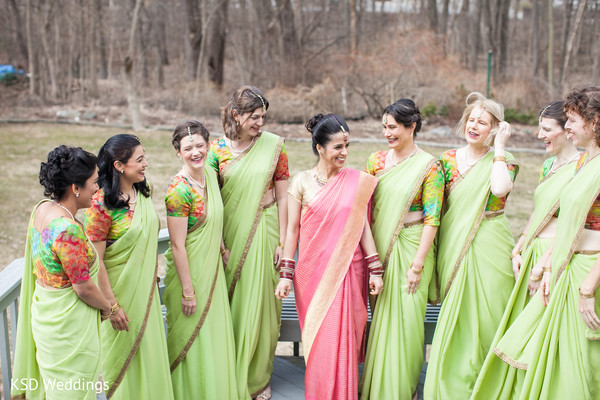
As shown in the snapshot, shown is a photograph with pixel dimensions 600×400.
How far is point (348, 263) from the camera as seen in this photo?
3305 mm

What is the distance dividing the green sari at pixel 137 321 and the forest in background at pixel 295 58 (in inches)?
479

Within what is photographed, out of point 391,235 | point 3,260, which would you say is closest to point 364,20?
point 3,260

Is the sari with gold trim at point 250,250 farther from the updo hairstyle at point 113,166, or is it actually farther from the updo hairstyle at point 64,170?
the updo hairstyle at point 64,170

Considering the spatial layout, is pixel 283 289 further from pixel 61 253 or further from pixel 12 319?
pixel 12 319

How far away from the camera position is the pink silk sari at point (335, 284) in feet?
10.7

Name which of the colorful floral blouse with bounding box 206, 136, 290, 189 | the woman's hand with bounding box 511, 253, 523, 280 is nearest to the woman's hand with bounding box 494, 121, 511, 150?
the woman's hand with bounding box 511, 253, 523, 280

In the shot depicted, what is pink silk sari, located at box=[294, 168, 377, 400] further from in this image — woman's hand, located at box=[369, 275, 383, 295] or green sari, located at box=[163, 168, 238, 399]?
green sari, located at box=[163, 168, 238, 399]

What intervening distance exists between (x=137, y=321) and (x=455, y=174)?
76.3 inches

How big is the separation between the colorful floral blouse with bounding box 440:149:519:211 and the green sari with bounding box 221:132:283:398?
3.28 ft

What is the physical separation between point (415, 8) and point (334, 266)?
24.1 metres

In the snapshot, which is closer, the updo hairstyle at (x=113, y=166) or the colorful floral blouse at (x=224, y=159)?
the updo hairstyle at (x=113, y=166)

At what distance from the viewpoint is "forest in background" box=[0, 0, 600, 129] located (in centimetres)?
1608

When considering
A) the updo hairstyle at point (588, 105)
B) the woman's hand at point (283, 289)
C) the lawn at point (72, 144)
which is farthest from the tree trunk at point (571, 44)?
the woman's hand at point (283, 289)

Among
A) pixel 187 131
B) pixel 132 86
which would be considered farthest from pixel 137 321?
pixel 132 86
